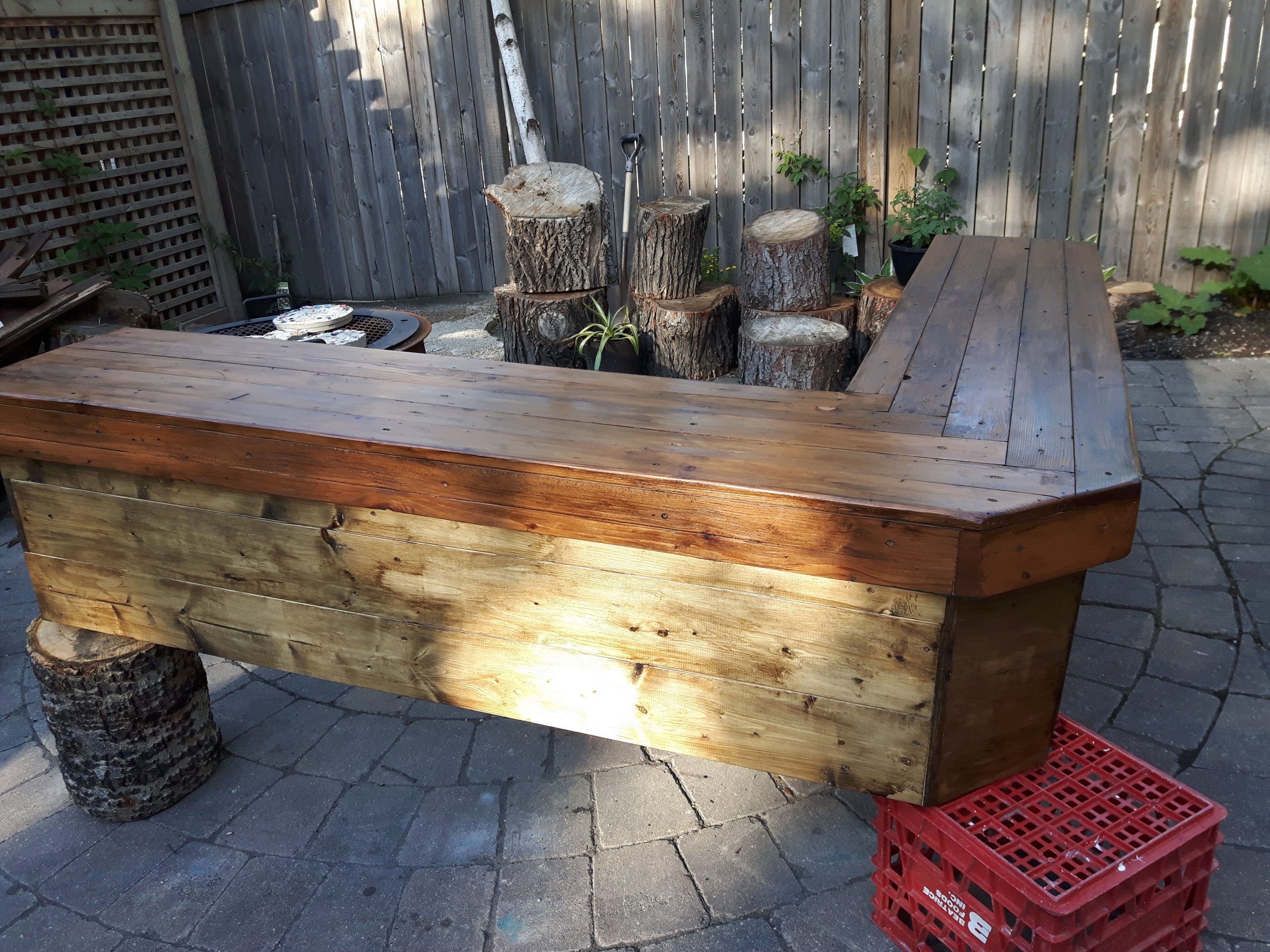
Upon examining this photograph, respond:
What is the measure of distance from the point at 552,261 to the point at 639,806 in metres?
2.66

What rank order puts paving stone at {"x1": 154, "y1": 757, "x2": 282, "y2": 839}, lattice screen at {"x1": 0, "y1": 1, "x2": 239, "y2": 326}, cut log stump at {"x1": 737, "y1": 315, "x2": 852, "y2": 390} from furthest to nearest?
lattice screen at {"x1": 0, "y1": 1, "x2": 239, "y2": 326} < cut log stump at {"x1": 737, "y1": 315, "x2": 852, "y2": 390} < paving stone at {"x1": 154, "y1": 757, "x2": 282, "y2": 839}

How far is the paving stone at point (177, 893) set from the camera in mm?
2057

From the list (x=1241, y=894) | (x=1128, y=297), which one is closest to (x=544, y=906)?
(x=1241, y=894)

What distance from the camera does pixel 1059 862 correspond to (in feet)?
5.32

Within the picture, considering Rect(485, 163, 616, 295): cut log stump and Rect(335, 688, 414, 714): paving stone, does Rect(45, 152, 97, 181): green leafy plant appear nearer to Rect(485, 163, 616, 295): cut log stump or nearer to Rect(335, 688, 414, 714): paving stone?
Rect(485, 163, 616, 295): cut log stump

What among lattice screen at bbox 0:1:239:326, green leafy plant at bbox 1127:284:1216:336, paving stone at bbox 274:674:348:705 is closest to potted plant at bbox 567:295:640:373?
paving stone at bbox 274:674:348:705

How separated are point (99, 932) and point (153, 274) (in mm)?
5114

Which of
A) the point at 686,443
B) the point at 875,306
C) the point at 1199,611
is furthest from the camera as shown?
the point at 875,306

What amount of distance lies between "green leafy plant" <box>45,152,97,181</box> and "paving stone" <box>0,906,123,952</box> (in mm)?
4810

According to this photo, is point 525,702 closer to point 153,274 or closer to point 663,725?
point 663,725

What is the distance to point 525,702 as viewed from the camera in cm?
196

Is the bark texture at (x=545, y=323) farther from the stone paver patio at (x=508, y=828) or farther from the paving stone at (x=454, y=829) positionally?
the paving stone at (x=454, y=829)

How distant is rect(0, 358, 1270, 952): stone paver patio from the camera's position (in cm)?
200

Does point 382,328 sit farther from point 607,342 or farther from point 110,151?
point 110,151
